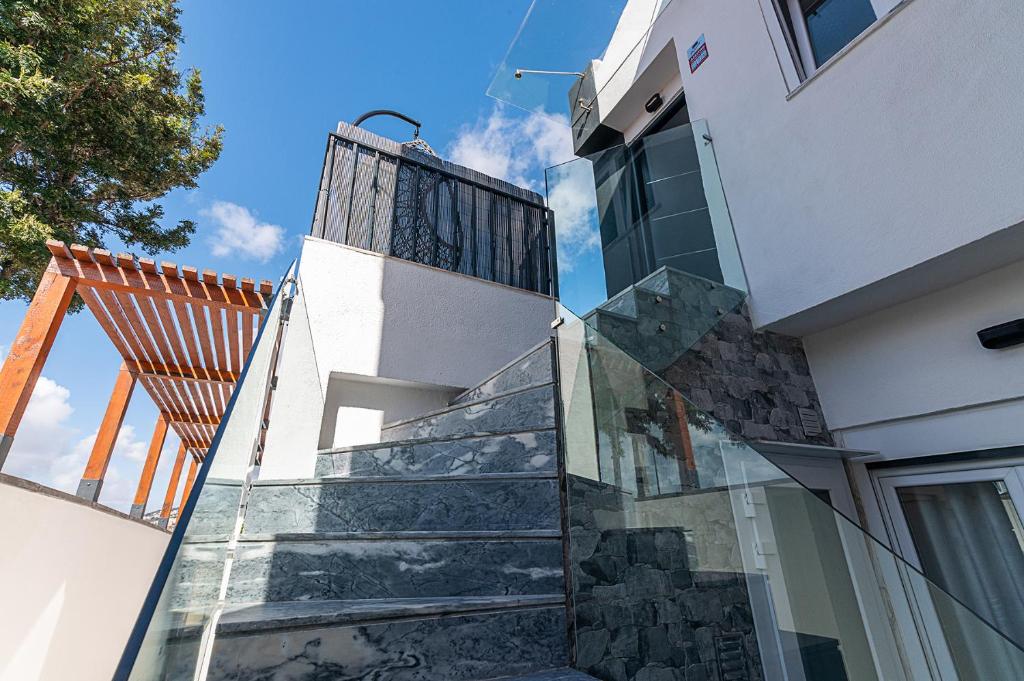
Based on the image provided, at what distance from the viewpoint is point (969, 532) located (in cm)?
203

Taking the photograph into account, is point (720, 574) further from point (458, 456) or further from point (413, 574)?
point (458, 456)

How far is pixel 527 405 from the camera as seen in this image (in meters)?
2.10

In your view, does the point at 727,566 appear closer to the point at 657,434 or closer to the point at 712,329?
the point at 657,434

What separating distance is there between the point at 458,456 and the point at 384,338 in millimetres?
1896

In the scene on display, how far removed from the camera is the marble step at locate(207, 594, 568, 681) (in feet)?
3.25

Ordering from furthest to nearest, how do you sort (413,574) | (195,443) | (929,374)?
1. (195,443)
2. (929,374)
3. (413,574)

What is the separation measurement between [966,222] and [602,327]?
1.51m

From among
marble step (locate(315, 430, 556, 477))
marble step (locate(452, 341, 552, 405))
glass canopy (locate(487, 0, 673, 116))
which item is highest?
glass canopy (locate(487, 0, 673, 116))

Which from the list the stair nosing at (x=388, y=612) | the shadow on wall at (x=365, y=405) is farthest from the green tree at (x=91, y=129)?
the stair nosing at (x=388, y=612)

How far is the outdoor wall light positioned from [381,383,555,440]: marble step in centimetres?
197

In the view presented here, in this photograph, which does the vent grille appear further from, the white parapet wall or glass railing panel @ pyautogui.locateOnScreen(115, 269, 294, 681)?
glass railing panel @ pyautogui.locateOnScreen(115, 269, 294, 681)

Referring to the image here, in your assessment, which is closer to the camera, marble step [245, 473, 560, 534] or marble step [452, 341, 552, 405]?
marble step [245, 473, 560, 534]

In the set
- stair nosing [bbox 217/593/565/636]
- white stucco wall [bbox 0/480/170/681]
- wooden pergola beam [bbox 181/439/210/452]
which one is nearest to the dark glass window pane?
stair nosing [bbox 217/593/565/636]

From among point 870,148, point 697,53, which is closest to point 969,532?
point 870,148
